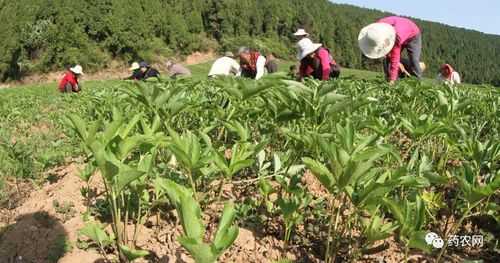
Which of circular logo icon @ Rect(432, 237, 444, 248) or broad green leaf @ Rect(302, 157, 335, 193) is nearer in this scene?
broad green leaf @ Rect(302, 157, 335, 193)

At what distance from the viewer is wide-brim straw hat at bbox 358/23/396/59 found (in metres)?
5.91

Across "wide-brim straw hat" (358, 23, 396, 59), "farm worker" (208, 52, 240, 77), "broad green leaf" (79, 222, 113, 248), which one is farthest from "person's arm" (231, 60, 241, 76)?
"broad green leaf" (79, 222, 113, 248)

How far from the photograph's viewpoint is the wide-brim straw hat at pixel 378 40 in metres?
5.91

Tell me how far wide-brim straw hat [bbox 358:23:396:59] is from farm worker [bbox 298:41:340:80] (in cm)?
92

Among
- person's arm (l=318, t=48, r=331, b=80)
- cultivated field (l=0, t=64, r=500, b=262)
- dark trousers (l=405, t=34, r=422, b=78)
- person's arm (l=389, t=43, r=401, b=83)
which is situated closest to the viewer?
cultivated field (l=0, t=64, r=500, b=262)

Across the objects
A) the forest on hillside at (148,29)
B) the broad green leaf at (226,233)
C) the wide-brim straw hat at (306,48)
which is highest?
the broad green leaf at (226,233)

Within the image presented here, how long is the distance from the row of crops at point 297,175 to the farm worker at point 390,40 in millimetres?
2838

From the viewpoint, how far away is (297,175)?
201cm

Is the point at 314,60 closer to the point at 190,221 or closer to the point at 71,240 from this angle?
the point at 71,240

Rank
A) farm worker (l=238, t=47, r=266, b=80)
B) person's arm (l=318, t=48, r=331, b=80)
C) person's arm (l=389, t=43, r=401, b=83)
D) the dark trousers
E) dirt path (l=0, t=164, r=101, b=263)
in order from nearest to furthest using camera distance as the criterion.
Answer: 1. dirt path (l=0, t=164, r=101, b=263)
2. person's arm (l=389, t=43, r=401, b=83)
3. the dark trousers
4. person's arm (l=318, t=48, r=331, b=80)
5. farm worker (l=238, t=47, r=266, b=80)

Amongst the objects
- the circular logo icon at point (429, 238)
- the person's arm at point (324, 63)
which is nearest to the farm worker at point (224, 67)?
the person's arm at point (324, 63)

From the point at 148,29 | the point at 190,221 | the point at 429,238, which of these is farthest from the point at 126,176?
the point at 148,29

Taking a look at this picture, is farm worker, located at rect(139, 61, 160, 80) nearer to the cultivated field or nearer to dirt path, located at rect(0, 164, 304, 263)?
the cultivated field

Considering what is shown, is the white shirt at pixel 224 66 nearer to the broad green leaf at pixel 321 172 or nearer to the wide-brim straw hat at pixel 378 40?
the wide-brim straw hat at pixel 378 40
